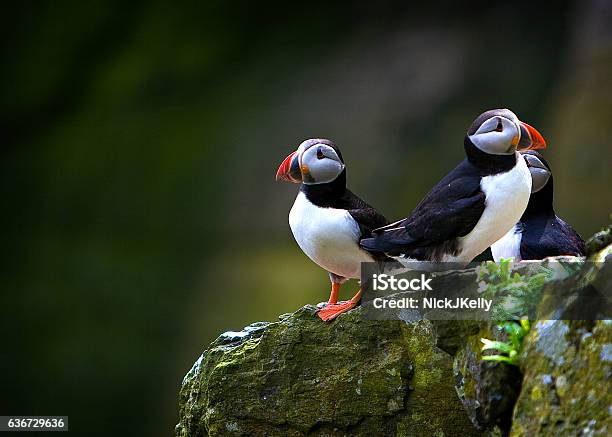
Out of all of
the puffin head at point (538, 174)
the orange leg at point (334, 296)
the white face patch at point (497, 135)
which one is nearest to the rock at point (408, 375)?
the orange leg at point (334, 296)

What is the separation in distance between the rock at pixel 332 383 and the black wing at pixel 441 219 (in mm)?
268

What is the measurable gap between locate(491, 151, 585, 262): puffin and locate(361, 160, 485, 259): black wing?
0.45 metres

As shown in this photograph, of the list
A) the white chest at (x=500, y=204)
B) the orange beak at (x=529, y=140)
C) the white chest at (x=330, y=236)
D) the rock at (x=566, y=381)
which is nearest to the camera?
the rock at (x=566, y=381)

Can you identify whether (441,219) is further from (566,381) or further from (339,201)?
(566,381)

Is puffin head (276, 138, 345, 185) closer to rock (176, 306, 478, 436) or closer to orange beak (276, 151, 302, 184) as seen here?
orange beak (276, 151, 302, 184)

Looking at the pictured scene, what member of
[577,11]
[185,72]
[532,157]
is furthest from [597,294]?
[185,72]

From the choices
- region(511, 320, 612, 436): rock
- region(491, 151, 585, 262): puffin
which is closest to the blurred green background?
region(491, 151, 585, 262): puffin

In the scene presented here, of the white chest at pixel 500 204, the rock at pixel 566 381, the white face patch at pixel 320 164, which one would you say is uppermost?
the white face patch at pixel 320 164

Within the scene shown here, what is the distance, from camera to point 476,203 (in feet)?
10.6

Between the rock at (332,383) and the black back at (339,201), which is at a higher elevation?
the black back at (339,201)

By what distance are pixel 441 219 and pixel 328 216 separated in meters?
0.46

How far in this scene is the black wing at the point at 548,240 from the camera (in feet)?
11.6

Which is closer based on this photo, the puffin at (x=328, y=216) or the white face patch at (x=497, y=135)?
the white face patch at (x=497, y=135)

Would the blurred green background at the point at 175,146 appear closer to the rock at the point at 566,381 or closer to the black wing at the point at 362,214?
the black wing at the point at 362,214
